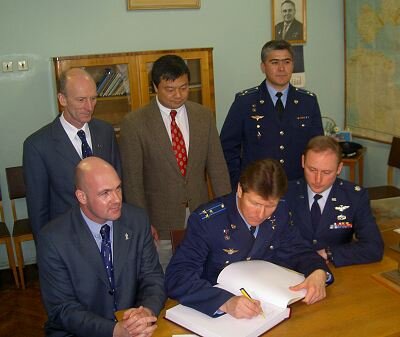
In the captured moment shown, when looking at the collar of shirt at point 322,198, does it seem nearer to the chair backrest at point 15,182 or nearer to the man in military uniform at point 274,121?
the man in military uniform at point 274,121

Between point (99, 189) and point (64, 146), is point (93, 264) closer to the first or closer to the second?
point (99, 189)

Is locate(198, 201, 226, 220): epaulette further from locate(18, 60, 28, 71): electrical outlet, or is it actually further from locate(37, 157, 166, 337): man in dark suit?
locate(18, 60, 28, 71): electrical outlet

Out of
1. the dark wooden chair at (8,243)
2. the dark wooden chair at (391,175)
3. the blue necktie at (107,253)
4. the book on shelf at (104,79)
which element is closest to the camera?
the blue necktie at (107,253)

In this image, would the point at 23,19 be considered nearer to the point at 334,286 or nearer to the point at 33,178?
the point at 33,178

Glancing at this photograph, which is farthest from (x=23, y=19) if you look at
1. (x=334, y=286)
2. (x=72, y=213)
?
(x=334, y=286)

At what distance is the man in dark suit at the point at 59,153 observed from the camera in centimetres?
246

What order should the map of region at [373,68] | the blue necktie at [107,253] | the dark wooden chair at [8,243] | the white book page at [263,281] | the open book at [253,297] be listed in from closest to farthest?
the open book at [253,297] → the white book page at [263,281] → the blue necktie at [107,253] → the dark wooden chair at [8,243] → the map of region at [373,68]

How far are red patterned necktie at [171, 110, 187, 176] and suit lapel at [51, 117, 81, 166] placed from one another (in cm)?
54

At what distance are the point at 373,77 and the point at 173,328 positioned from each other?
13.0 ft

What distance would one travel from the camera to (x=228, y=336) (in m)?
1.54

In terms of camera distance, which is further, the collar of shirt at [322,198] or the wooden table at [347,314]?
the collar of shirt at [322,198]

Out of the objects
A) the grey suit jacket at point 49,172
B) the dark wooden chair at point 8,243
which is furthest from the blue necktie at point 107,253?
the dark wooden chair at point 8,243

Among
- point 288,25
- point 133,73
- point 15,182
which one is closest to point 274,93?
point 133,73

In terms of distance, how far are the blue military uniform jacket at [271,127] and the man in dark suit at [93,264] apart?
1.27 m
